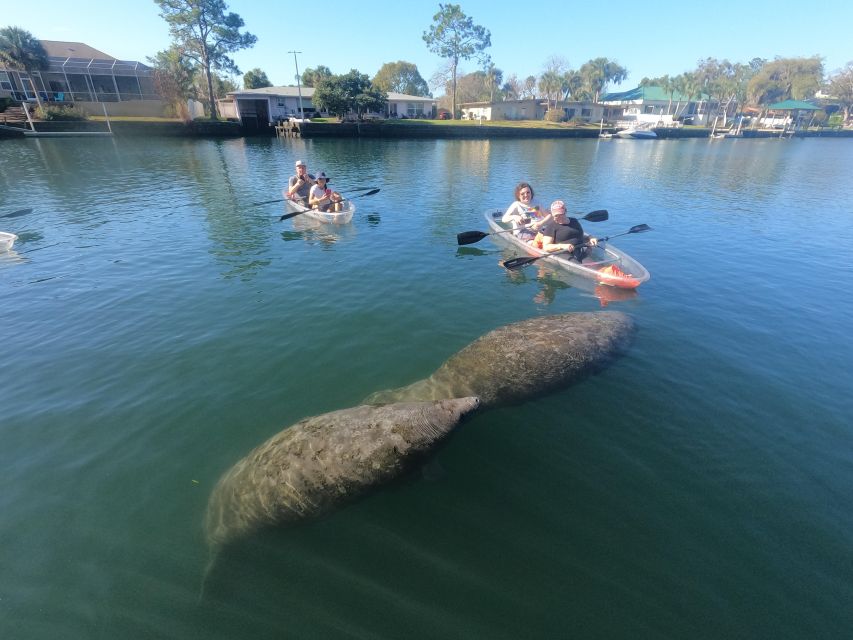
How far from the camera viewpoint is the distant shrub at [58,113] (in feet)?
155

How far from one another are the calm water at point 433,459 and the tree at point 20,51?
56347 millimetres

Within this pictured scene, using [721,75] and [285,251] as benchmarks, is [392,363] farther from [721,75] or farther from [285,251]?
[721,75]

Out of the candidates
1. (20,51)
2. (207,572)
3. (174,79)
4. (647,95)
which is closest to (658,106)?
(647,95)

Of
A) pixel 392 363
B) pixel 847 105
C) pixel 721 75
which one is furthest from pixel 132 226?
pixel 847 105

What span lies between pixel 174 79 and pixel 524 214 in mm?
67082

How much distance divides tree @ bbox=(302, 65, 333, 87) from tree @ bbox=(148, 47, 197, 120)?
19.4 metres

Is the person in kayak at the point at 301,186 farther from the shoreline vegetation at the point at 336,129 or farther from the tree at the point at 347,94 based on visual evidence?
the tree at the point at 347,94

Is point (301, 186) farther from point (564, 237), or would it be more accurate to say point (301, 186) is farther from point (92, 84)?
point (92, 84)

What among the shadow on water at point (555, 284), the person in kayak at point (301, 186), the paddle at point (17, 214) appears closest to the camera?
the shadow on water at point (555, 284)

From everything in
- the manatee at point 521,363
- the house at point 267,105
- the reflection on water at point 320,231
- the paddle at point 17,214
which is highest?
the house at point 267,105

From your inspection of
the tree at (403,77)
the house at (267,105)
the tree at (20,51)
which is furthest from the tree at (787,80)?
the tree at (20,51)

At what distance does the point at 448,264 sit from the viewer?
12.7 m

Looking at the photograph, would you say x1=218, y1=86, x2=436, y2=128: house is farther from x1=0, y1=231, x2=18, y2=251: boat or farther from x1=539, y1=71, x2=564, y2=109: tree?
x1=0, y1=231, x2=18, y2=251: boat

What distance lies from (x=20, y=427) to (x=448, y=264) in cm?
1018
